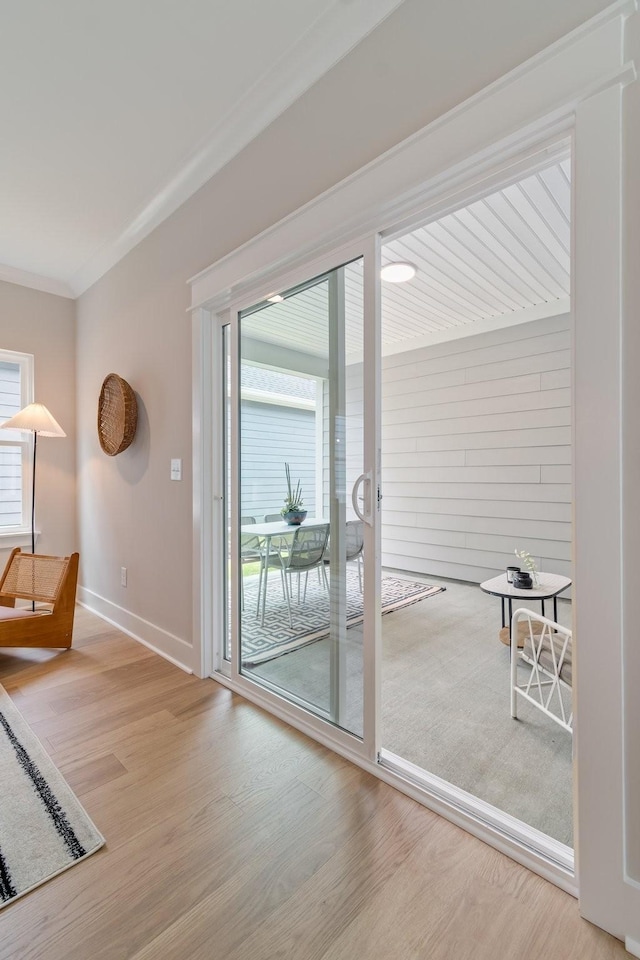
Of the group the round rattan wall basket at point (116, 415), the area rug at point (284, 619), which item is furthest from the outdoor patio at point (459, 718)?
the round rattan wall basket at point (116, 415)

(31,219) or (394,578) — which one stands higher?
(31,219)

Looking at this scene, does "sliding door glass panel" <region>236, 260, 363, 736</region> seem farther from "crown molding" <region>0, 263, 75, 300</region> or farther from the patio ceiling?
"crown molding" <region>0, 263, 75, 300</region>

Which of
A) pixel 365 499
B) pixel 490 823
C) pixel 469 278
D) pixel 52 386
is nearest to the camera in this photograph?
pixel 490 823

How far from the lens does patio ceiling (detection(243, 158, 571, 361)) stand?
2.00m

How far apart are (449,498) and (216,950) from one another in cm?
439

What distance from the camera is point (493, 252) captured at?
3174mm

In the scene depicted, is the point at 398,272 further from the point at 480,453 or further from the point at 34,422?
the point at 34,422

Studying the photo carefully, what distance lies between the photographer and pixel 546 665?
75.5 inches

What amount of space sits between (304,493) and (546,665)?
1.25 metres

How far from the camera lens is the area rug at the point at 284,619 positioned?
6.12 ft

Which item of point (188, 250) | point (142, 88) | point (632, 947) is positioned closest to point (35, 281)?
point (188, 250)

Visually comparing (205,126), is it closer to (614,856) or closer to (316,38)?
(316,38)

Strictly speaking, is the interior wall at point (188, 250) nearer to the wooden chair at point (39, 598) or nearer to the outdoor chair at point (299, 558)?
the wooden chair at point (39, 598)

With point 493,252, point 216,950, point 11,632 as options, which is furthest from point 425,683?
point 493,252
